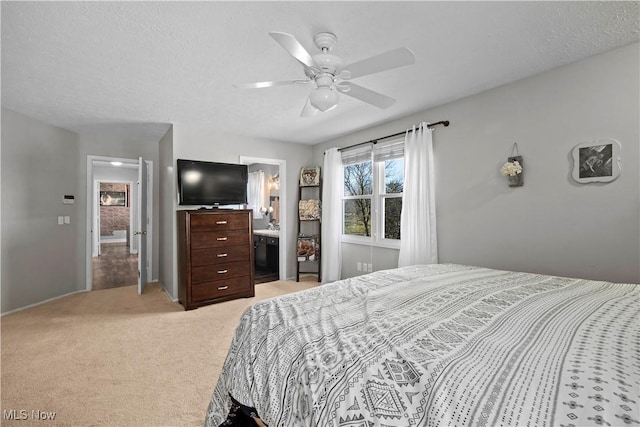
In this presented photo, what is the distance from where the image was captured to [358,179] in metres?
4.46

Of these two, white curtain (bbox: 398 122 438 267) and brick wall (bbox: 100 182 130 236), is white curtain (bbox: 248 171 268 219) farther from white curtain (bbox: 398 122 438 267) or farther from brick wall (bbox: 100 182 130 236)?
brick wall (bbox: 100 182 130 236)

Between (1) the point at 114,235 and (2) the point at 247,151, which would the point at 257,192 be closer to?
(2) the point at 247,151

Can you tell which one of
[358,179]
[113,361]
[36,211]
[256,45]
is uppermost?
[256,45]

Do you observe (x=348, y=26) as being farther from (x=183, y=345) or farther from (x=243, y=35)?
Result: (x=183, y=345)

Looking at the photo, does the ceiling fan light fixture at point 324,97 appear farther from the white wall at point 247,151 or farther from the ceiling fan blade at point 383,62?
the white wall at point 247,151

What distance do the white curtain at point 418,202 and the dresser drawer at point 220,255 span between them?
2.09 m

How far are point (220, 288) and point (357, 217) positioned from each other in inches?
88.1

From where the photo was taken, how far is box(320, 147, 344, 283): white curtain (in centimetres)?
452

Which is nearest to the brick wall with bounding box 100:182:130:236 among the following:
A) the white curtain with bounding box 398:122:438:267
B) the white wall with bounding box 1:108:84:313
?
the white wall with bounding box 1:108:84:313

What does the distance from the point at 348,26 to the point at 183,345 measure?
2.89m

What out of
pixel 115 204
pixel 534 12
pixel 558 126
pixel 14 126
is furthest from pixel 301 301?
pixel 115 204

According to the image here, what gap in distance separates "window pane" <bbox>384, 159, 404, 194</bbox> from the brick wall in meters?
9.12

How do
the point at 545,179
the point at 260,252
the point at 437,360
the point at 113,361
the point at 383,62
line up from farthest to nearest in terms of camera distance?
the point at 260,252 → the point at 545,179 → the point at 113,361 → the point at 383,62 → the point at 437,360

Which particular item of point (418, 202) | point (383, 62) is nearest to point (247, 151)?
point (418, 202)
